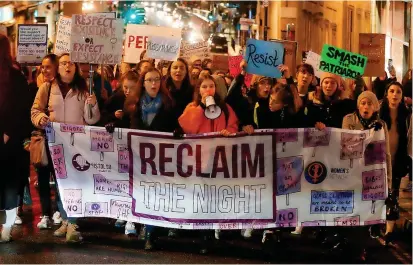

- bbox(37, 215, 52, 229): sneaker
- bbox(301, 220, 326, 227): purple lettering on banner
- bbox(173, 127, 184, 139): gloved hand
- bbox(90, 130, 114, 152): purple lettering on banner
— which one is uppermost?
bbox(173, 127, 184, 139): gloved hand

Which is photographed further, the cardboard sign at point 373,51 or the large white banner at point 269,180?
the cardboard sign at point 373,51

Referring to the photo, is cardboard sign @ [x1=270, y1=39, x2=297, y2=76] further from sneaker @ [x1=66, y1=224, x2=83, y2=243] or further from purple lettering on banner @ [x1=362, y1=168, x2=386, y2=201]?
sneaker @ [x1=66, y1=224, x2=83, y2=243]

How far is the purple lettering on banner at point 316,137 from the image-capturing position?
7.30 metres

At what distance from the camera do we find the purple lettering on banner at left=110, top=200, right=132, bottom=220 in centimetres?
751

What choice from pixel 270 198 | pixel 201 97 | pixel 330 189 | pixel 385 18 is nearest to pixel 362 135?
pixel 330 189

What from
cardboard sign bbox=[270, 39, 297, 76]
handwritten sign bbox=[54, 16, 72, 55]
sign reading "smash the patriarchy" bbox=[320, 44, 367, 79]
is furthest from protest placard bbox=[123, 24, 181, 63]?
sign reading "smash the patriarchy" bbox=[320, 44, 367, 79]

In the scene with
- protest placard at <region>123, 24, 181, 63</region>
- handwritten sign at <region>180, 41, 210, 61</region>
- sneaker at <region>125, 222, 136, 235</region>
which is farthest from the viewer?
handwritten sign at <region>180, 41, 210, 61</region>

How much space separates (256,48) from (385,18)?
37.5ft

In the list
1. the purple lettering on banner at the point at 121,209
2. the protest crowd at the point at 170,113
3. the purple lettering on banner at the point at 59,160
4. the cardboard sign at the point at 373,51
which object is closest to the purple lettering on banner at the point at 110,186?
the purple lettering on banner at the point at 121,209

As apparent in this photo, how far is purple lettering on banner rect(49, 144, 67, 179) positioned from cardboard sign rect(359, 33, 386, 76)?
5.29 meters

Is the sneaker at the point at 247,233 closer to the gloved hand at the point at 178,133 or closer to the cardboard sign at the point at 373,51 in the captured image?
the gloved hand at the point at 178,133

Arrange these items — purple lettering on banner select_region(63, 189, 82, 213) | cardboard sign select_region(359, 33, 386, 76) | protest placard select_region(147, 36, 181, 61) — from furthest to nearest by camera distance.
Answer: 1. cardboard sign select_region(359, 33, 386, 76)
2. protest placard select_region(147, 36, 181, 61)
3. purple lettering on banner select_region(63, 189, 82, 213)

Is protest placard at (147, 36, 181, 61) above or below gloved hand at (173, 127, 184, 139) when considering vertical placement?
above

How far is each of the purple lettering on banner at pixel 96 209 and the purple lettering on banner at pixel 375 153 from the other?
2.71m
